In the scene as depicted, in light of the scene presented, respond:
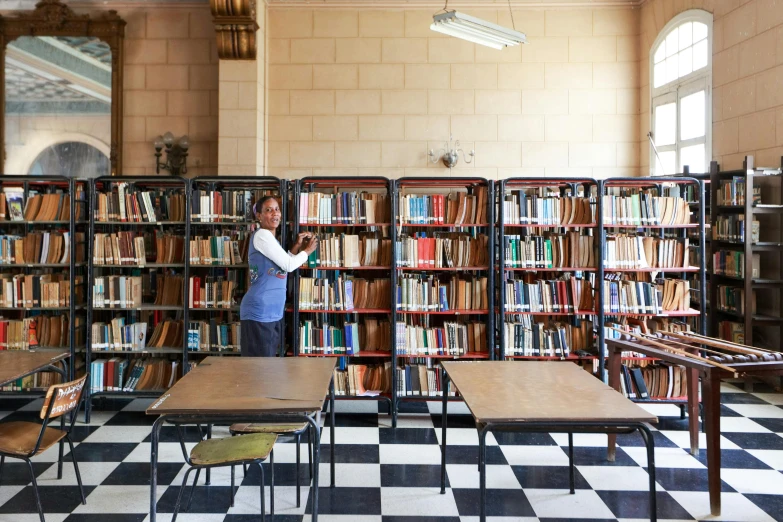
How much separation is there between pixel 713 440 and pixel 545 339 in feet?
6.25

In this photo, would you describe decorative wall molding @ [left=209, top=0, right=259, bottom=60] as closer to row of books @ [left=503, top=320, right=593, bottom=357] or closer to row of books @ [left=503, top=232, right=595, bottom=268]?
row of books @ [left=503, top=232, right=595, bottom=268]

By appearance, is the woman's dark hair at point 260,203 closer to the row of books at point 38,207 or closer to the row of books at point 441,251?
the row of books at point 441,251

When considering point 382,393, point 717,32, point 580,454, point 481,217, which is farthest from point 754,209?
point 382,393

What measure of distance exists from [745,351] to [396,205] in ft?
8.44

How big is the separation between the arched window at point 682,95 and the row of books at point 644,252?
6.23 feet

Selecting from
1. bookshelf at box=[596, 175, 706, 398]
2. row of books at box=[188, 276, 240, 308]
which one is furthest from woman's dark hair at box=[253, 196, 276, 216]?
bookshelf at box=[596, 175, 706, 398]

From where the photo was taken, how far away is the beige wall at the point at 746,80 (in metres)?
5.61

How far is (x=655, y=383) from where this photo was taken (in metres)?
5.07

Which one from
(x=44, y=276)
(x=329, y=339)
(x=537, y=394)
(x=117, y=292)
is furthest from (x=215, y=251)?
(x=537, y=394)

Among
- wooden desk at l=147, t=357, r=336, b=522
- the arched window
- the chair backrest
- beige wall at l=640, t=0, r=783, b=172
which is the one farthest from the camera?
the arched window

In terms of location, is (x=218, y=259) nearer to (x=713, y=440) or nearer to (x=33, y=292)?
(x=33, y=292)

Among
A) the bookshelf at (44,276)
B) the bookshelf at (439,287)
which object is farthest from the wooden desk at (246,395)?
the bookshelf at (44,276)

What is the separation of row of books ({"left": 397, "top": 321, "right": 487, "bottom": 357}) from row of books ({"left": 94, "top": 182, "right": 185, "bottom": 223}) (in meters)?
2.04

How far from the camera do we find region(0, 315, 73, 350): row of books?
205 inches
